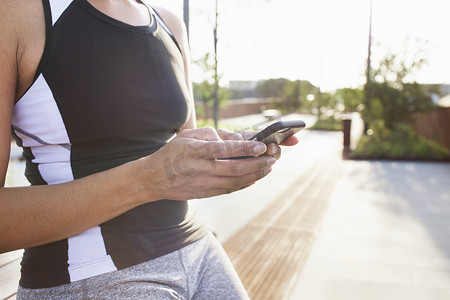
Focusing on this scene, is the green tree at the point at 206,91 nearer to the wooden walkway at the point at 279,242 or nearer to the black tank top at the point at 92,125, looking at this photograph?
the wooden walkway at the point at 279,242

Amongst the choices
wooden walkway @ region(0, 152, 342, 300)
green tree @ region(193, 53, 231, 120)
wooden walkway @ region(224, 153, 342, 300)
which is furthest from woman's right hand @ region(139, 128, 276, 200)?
green tree @ region(193, 53, 231, 120)

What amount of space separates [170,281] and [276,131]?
0.43 meters

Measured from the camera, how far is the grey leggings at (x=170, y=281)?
0.82m

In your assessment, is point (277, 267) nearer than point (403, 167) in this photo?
Yes

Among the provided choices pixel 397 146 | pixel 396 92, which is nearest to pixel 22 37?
pixel 397 146

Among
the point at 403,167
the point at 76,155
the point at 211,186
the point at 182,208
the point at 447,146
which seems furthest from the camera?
the point at 447,146

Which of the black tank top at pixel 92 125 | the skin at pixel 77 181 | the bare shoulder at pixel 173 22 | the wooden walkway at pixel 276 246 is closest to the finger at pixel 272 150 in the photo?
the skin at pixel 77 181

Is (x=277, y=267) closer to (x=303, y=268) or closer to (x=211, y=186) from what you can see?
(x=303, y=268)

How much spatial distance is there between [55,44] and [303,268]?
306 centimetres

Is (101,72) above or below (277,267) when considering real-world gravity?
above

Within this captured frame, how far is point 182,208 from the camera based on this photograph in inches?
39.2

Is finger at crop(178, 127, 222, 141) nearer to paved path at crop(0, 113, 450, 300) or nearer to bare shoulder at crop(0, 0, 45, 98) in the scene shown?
bare shoulder at crop(0, 0, 45, 98)

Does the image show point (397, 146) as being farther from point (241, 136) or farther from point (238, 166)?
point (238, 166)

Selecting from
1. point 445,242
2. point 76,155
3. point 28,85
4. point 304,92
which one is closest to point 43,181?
point 76,155
